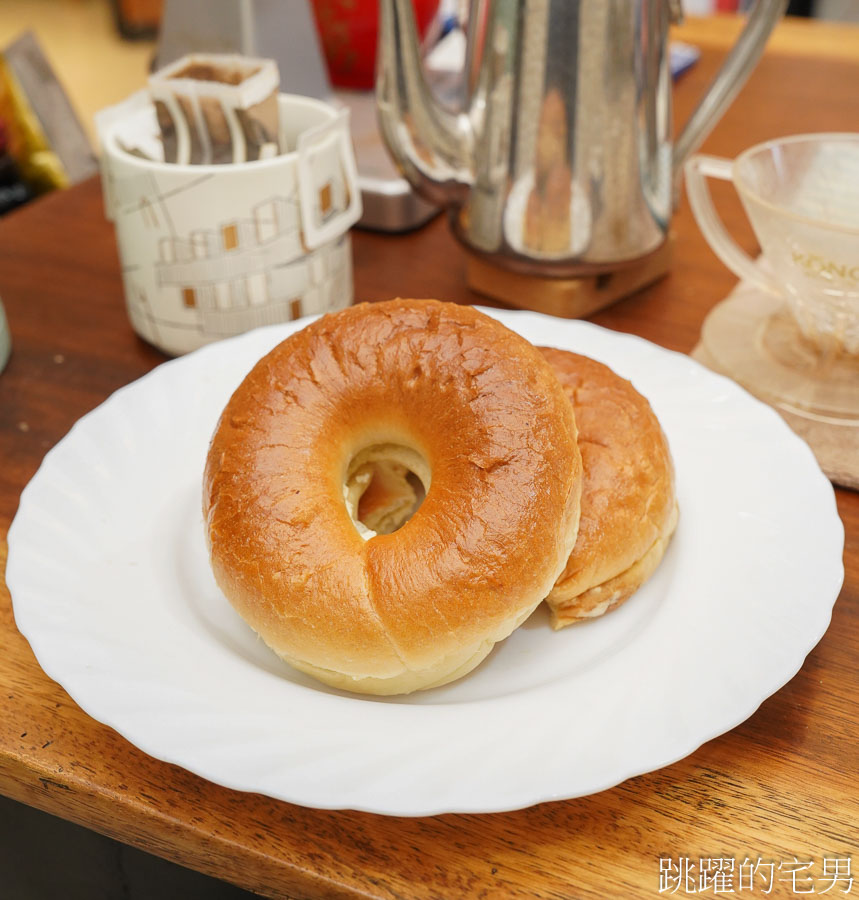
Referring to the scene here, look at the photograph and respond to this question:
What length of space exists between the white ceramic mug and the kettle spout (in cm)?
23

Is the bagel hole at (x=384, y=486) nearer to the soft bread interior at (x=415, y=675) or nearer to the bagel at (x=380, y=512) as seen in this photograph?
the bagel at (x=380, y=512)

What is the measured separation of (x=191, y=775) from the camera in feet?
1.64

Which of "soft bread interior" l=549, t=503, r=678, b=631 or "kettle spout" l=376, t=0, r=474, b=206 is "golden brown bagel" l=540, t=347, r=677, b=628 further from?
"kettle spout" l=376, t=0, r=474, b=206

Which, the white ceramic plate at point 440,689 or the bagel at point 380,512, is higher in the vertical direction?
the bagel at point 380,512

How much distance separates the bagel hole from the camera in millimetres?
605

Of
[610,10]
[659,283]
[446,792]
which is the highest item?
[610,10]

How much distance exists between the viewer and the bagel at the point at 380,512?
495 millimetres

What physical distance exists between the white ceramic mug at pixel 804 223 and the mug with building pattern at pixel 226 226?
0.36 m

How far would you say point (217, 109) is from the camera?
0.81m

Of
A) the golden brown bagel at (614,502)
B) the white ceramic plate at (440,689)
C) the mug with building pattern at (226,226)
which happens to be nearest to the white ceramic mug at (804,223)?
the white ceramic plate at (440,689)

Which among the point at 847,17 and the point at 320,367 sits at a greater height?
the point at 320,367

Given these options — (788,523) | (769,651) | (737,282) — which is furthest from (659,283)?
(769,651)

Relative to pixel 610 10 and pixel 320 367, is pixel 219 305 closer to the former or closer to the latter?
pixel 320 367

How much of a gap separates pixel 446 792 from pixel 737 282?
2.45ft
